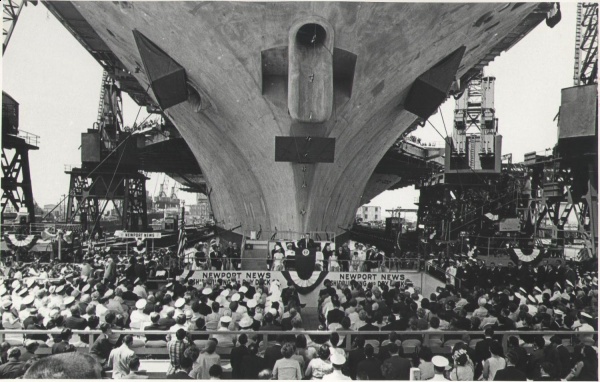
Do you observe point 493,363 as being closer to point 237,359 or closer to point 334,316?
point 334,316

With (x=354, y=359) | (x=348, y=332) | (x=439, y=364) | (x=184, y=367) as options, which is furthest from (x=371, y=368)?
(x=184, y=367)

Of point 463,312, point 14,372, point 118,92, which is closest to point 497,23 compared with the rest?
point 463,312

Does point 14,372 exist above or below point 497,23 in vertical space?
below

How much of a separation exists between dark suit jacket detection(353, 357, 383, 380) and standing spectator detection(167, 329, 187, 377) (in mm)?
2304

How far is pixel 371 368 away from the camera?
5.55 m

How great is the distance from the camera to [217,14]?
38.3 ft

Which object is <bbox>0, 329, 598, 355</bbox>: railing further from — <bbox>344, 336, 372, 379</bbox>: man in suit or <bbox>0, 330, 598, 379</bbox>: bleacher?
<bbox>344, 336, 372, 379</bbox>: man in suit

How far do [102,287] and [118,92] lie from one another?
29.9 meters

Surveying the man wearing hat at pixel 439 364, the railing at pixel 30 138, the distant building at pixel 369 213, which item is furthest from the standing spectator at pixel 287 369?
the distant building at pixel 369 213

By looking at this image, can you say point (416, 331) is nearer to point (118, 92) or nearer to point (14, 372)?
point (14, 372)

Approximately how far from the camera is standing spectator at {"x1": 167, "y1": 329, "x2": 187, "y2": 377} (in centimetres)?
599

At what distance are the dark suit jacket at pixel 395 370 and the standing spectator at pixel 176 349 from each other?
2598mm

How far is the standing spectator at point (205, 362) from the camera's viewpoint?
572 cm

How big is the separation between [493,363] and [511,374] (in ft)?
2.15
